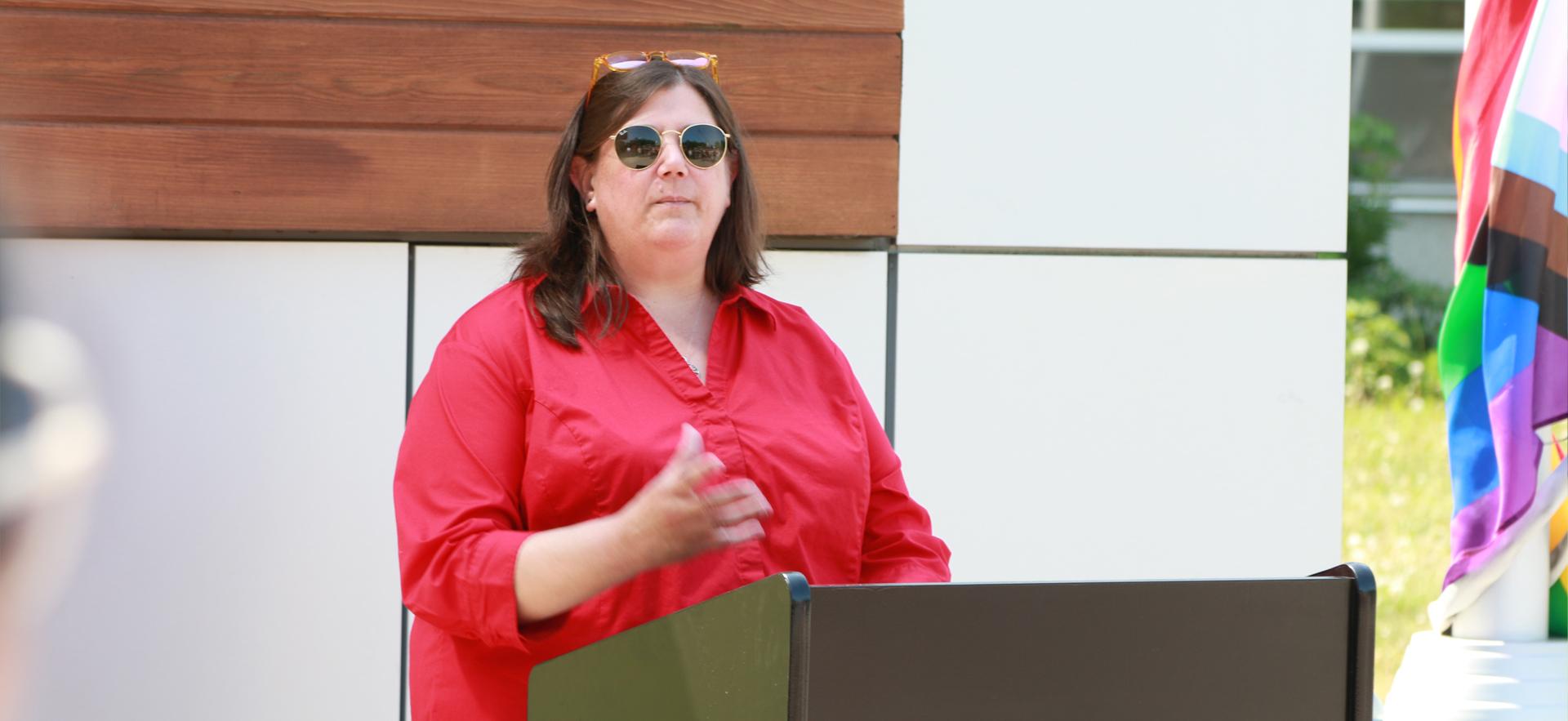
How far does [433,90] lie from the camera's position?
3.39 m

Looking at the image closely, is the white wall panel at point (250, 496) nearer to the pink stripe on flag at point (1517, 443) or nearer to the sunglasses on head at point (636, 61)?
the sunglasses on head at point (636, 61)

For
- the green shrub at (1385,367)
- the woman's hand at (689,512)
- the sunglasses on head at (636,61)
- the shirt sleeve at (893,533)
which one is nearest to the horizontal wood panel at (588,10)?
the sunglasses on head at (636,61)

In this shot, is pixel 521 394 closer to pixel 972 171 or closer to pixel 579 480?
pixel 579 480

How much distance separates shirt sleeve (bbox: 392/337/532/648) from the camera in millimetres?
1935

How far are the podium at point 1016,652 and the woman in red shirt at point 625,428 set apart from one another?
0.24 meters

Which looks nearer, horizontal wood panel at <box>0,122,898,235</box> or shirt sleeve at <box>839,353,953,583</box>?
shirt sleeve at <box>839,353,953,583</box>

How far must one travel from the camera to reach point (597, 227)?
2434 millimetres

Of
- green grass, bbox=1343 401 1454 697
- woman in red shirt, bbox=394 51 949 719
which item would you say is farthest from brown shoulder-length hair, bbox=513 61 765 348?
green grass, bbox=1343 401 1454 697

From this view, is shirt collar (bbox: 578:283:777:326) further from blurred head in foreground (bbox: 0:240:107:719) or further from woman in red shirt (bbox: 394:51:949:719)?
blurred head in foreground (bbox: 0:240:107:719)

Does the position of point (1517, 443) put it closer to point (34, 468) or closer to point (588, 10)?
point (588, 10)

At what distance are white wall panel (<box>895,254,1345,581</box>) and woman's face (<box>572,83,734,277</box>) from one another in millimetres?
1275

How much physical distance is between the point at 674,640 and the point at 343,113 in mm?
2136

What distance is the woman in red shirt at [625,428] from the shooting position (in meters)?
1.94

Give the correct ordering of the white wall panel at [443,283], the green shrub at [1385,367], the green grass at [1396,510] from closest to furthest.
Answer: the white wall panel at [443,283] < the green grass at [1396,510] < the green shrub at [1385,367]
